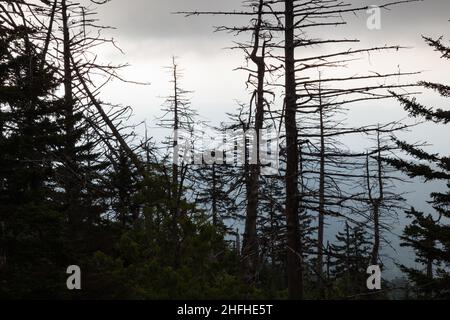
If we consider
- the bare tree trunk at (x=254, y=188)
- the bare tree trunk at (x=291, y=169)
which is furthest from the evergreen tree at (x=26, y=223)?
the bare tree trunk at (x=291, y=169)

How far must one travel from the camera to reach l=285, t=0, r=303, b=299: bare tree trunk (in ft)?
30.9

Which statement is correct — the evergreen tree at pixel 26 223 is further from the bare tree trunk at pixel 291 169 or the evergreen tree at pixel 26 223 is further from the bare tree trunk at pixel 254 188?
the bare tree trunk at pixel 291 169

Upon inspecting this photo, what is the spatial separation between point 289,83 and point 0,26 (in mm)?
6585

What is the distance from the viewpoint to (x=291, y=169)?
9.46m

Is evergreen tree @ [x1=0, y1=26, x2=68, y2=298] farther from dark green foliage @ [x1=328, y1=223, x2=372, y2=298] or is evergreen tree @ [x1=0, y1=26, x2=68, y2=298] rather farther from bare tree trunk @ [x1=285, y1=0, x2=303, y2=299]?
dark green foliage @ [x1=328, y1=223, x2=372, y2=298]

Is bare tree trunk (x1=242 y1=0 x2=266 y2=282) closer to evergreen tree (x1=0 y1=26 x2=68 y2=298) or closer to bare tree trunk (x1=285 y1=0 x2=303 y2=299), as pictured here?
bare tree trunk (x1=285 y1=0 x2=303 y2=299)

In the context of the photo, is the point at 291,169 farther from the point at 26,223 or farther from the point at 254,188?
the point at 26,223

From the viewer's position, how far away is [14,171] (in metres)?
10.1

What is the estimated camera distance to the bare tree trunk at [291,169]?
9.42 meters

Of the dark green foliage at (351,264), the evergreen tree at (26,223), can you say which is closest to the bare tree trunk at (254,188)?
the dark green foliage at (351,264)

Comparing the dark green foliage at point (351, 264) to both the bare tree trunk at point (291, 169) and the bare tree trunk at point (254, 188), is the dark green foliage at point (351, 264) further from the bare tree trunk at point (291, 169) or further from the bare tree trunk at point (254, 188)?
the bare tree trunk at point (254, 188)

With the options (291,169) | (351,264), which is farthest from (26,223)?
(351,264)

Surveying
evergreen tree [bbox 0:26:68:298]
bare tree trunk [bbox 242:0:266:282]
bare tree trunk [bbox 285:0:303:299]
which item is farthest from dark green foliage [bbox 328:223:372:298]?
evergreen tree [bbox 0:26:68:298]
